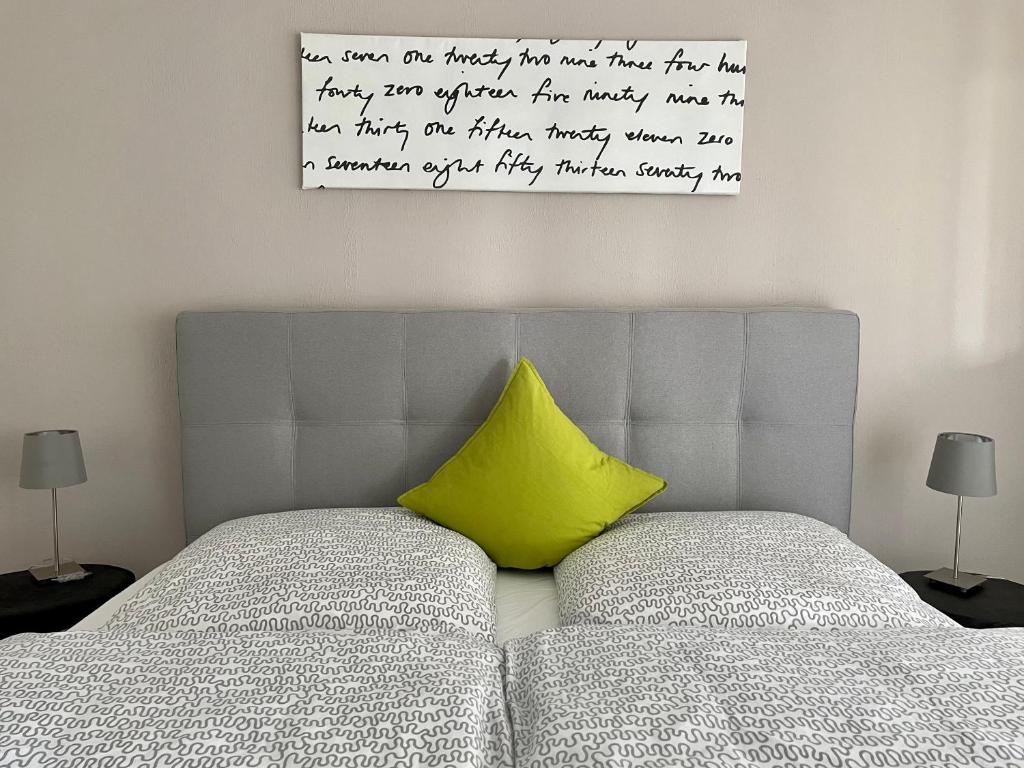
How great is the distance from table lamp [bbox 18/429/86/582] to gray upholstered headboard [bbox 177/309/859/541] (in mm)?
285

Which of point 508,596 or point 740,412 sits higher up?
point 740,412

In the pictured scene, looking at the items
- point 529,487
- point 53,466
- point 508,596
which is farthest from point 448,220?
point 53,466

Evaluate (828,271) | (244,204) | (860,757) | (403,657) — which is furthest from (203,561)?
(828,271)

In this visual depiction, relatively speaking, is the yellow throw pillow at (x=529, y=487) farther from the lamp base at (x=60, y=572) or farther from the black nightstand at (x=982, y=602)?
the lamp base at (x=60, y=572)

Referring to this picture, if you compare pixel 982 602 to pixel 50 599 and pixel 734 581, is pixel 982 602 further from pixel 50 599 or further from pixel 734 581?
pixel 50 599

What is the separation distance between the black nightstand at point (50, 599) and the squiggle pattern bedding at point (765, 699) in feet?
4.26

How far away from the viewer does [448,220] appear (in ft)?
8.30

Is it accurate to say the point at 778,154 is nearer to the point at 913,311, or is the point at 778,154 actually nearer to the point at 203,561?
the point at 913,311

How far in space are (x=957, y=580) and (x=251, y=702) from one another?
191cm

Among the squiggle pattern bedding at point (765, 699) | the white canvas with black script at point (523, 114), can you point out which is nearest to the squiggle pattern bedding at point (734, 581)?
the squiggle pattern bedding at point (765, 699)

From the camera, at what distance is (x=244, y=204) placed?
2.50 meters

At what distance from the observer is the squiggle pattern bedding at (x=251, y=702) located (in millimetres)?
1164

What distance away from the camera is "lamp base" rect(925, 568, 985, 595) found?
2.30 meters

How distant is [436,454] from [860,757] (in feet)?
4.89
